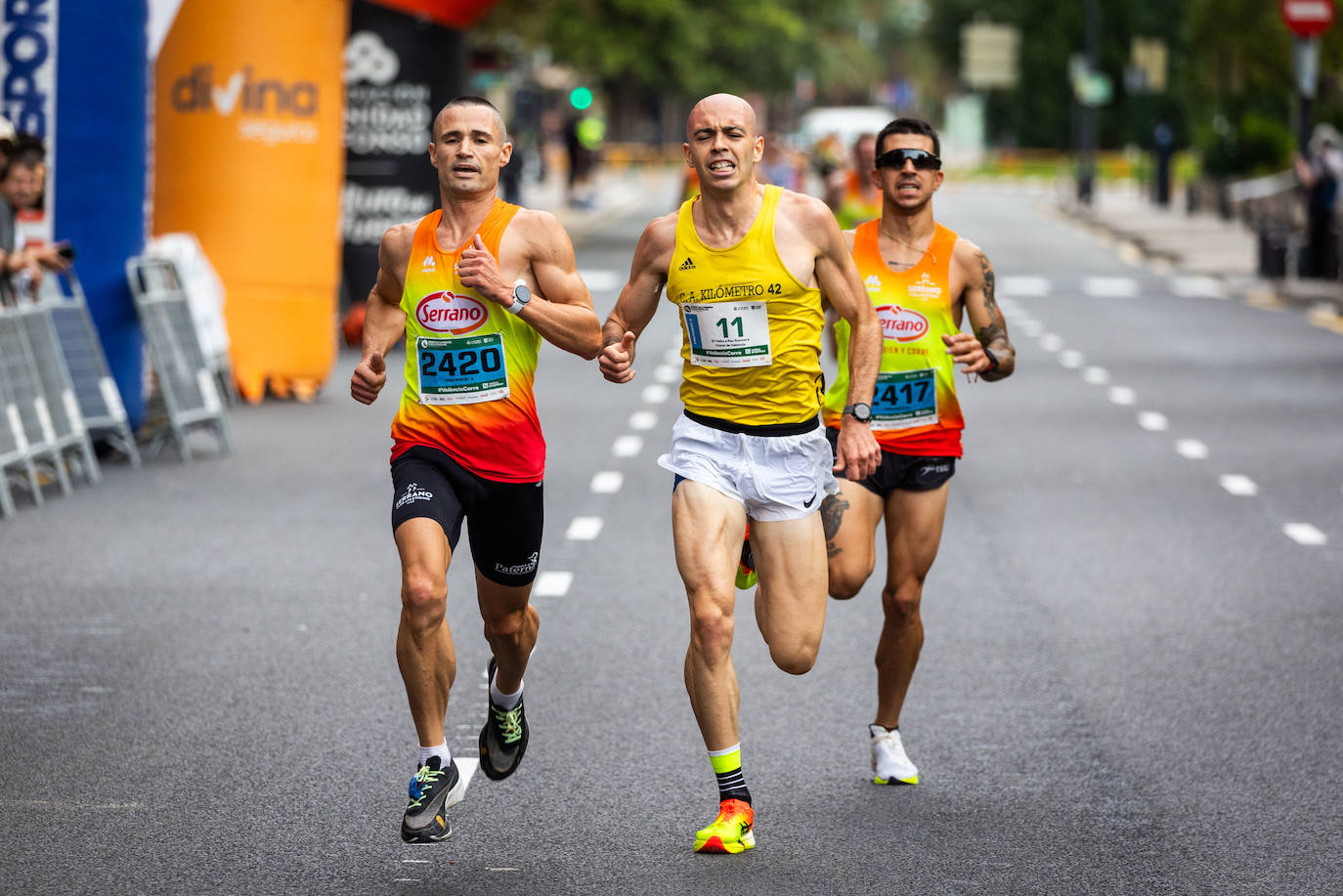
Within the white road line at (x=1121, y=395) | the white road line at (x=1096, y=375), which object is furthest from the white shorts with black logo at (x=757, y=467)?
the white road line at (x=1096, y=375)

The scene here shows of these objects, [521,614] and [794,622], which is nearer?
[794,622]

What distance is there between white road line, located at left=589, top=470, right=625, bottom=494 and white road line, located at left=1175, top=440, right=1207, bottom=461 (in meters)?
3.76

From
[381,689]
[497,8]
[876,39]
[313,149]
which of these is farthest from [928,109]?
[381,689]

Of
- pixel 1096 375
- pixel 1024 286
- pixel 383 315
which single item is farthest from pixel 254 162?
pixel 1024 286

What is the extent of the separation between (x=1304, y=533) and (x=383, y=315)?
6.21m

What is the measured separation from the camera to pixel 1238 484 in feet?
40.7

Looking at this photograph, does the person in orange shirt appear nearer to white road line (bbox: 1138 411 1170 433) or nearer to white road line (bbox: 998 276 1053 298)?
white road line (bbox: 1138 411 1170 433)

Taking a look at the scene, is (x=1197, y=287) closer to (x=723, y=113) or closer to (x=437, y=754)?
(x=723, y=113)

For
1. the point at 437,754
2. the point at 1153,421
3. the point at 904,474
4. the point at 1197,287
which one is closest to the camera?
the point at 437,754

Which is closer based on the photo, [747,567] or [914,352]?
[747,567]

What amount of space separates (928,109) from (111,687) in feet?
480

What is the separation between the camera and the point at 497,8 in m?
35.1

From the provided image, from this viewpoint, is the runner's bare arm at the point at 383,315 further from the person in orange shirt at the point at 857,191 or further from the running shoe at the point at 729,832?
the person in orange shirt at the point at 857,191

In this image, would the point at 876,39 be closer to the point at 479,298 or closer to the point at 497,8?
the point at 497,8
